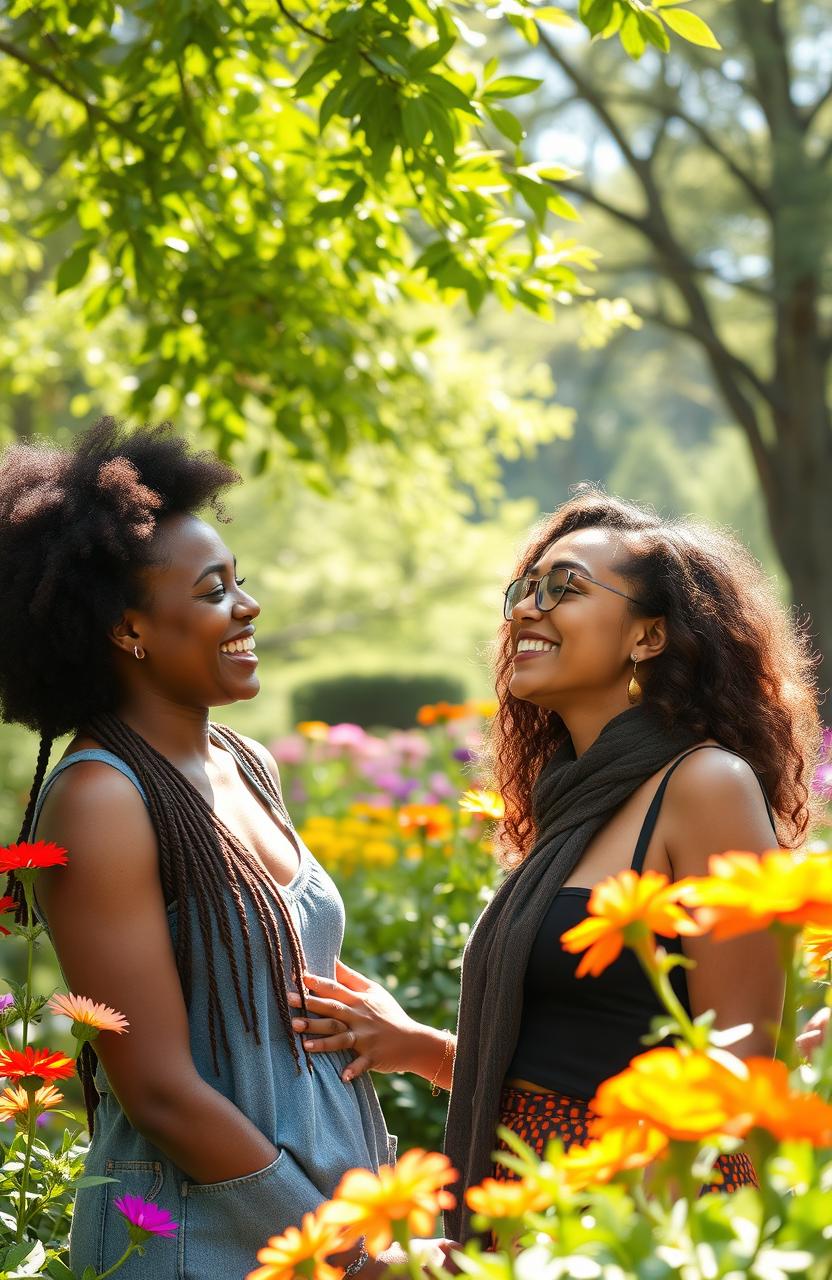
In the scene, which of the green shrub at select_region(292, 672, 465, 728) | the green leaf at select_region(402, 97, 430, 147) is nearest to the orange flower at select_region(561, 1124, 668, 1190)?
the green leaf at select_region(402, 97, 430, 147)

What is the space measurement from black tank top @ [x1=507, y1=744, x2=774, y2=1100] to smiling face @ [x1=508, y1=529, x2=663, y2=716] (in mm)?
273

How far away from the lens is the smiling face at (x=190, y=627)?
2189 millimetres

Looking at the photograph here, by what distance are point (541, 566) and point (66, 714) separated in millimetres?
884

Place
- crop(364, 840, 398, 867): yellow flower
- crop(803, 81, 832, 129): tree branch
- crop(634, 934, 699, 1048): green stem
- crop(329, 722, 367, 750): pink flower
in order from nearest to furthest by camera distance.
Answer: crop(634, 934, 699, 1048): green stem
crop(364, 840, 398, 867): yellow flower
crop(329, 722, 367, 750): pink flower
crop(803, 81, 832, 129): tree branch

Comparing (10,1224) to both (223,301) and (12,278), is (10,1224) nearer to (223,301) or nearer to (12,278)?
(223,301)

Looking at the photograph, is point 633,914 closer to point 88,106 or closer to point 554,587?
point 554,587

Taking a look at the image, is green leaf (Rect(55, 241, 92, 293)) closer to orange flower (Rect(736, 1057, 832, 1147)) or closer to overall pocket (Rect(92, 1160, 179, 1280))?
overall pocket (Rect(92, 1160, 179, 1280))

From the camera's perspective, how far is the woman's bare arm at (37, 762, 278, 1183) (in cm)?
189

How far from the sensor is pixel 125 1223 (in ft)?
6.39

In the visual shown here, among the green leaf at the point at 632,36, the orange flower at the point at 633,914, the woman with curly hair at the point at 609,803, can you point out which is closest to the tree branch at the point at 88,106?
the green leaf at the point at 632,36

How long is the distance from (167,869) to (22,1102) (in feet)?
1.26

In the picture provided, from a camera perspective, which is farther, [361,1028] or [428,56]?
[428,56]

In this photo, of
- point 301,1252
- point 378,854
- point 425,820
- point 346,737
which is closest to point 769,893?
point 301,1252

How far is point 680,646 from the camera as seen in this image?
7.58 feet
